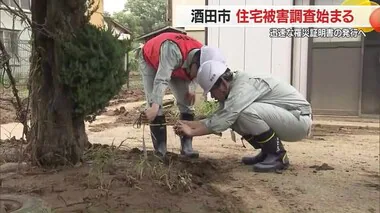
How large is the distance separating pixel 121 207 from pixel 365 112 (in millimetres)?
5998

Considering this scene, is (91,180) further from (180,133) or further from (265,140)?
(265,140)

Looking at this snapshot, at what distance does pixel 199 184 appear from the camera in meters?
3.18

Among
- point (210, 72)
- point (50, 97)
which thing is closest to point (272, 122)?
point (210, 72)

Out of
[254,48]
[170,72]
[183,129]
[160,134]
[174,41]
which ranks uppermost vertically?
[254,48]

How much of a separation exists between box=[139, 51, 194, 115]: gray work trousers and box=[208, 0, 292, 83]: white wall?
3.61 metres

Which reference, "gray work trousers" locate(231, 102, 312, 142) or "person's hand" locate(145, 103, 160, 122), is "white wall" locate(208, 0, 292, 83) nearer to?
"gray work trousers" locate(231, 102, 312, 142)

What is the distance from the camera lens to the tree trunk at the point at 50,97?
3062mm

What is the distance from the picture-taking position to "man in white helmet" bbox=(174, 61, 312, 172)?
11.0ft

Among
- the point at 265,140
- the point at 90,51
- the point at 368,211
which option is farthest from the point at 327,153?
the point at 90,51

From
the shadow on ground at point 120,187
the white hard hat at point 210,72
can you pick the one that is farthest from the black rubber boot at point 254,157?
the white hard hat at point 210,72

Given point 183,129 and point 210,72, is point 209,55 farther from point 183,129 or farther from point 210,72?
point 183,129
